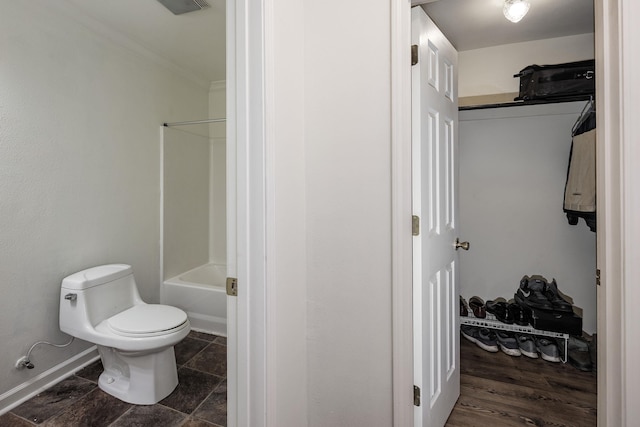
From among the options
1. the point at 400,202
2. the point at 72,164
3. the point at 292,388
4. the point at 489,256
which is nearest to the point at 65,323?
the point at 72,164

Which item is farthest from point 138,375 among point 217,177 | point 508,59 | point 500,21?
point 508,59

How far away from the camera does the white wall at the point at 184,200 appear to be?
113 inches

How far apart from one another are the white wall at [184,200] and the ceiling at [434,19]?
29.6 inches

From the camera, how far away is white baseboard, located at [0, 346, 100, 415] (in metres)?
1.78

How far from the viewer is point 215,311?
2766 millimetres

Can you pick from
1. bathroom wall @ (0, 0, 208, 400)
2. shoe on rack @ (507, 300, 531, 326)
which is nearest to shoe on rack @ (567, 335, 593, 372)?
shoe on rack @ (507, 300, 531, 326)

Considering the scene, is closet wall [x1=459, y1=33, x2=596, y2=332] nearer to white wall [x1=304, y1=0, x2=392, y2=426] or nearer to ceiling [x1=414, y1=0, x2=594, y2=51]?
ceiling [x1=414, y1=0, x2=594, y2=51]

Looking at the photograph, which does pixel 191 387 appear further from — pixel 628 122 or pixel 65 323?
pixel 628 122

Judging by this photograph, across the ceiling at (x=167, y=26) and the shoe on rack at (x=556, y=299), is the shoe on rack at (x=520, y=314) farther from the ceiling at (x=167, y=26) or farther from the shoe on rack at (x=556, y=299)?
the ceiling at (x=167, y=26)

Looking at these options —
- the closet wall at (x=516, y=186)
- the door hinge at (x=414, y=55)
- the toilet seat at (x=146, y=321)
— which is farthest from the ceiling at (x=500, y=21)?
the toilet seat at (x=146, y=321)

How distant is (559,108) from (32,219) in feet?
12.4

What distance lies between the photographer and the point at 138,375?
1905 millimetres

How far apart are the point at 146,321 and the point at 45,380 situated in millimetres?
728

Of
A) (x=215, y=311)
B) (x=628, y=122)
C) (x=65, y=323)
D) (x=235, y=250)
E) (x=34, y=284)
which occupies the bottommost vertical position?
(x=215, y=311)
